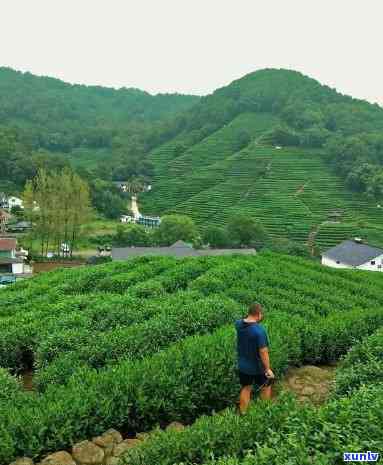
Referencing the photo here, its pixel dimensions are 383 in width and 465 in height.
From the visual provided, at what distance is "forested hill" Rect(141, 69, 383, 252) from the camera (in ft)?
254

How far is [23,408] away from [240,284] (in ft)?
29.2

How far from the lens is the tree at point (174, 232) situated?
207 feet

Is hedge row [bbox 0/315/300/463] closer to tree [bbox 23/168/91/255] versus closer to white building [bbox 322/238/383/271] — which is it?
tree [bbox 23/168/91/255]

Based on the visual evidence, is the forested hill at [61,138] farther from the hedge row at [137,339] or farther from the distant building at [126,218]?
the hedge row at [137,339]

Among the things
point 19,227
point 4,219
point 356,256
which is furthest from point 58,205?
point 356,256

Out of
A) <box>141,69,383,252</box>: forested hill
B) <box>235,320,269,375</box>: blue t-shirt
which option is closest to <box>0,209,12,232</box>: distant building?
<box>141,69,383,252</box>: forested hill

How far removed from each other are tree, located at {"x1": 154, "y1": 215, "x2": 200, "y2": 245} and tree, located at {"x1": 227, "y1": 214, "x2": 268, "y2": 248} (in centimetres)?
546

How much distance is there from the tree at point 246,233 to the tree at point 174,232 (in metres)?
5.46

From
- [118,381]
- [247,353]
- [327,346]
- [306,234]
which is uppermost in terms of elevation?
[247,353]

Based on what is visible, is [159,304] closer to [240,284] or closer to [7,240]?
[240,284]

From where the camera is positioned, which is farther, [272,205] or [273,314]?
[272,205]

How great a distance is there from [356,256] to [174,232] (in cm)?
2424

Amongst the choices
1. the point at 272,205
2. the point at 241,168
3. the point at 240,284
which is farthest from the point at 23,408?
the point at 241,168

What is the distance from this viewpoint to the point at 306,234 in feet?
228
